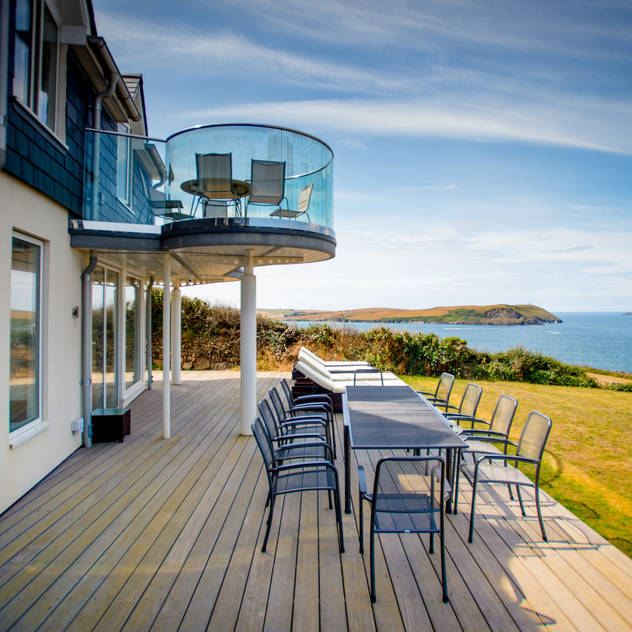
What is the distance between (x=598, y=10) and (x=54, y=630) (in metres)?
11.1

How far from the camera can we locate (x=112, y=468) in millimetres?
5172

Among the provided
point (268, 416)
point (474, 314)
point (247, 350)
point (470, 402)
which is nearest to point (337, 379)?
point (247, 350)

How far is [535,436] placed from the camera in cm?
379

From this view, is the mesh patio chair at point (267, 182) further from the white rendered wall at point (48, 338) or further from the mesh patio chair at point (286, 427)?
the mesh patio chair at point (286, 427)

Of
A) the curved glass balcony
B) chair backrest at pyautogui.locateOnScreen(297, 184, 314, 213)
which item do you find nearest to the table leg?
the curved glass balcony

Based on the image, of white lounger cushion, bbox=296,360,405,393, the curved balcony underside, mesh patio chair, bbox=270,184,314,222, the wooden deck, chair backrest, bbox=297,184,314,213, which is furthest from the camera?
white lounger cushion, bbox=296,360,405,393

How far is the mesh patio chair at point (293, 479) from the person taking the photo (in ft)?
10.8

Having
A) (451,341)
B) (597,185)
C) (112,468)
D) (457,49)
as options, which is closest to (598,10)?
(457,49)

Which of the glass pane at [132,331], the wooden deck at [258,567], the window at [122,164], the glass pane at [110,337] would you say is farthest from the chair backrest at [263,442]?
the glass pane at [132,331]

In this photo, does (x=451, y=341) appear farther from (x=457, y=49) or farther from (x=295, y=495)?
(x=295, y=495)

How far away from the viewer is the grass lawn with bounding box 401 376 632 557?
4.21 m

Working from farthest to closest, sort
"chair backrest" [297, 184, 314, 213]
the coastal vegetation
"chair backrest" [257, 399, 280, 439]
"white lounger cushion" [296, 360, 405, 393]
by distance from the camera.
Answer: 1. the coastal vegetation
2. "white lounger cushion" [296, 360, 405, 393]
3. "chair backrest" [297, 184, 314, 213]
4. "chair backrest" [257, 399, 280, 439]

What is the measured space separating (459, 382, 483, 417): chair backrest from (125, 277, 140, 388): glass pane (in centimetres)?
642

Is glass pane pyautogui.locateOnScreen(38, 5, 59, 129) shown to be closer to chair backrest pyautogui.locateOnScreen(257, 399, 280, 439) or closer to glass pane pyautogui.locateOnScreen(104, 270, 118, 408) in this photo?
glass pane pyautogui.locateOnScreen(104, 270, 118, 408)
